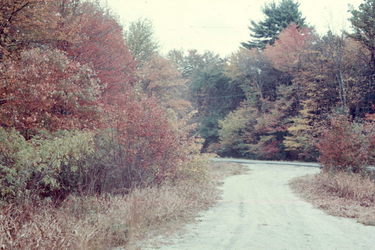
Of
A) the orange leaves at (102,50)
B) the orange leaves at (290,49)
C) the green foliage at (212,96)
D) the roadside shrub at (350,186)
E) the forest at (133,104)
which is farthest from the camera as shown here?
the green foliage at (212,96)

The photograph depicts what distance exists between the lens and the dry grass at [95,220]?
631 cm

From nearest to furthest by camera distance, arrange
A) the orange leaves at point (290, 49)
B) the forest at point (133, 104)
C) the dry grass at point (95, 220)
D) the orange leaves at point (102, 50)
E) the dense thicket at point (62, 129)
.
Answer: the dry grass at point (95, 220)
the dense thicket at point (62, 129)
the forest at point (133, 104)
the orange leaves at point (102, 50)
the orange leaves at point (290, 49)

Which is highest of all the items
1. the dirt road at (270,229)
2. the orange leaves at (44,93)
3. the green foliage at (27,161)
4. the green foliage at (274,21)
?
the green foliage at (274,21)

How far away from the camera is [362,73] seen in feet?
95.1

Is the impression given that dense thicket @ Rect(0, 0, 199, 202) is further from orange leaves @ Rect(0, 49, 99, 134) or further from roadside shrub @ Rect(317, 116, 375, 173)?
roadside shrub @ Rect(317, 116, 375, 173)

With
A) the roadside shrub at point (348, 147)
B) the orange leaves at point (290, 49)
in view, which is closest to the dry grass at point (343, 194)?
the roadside shrub at point (348, 147)

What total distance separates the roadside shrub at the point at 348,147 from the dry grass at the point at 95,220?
7350 mm

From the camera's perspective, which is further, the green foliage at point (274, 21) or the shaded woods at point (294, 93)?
the green foliage at point (274, 21)

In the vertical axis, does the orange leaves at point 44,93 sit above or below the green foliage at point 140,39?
below

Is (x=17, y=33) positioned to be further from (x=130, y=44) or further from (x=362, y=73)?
(x=362, y=73)

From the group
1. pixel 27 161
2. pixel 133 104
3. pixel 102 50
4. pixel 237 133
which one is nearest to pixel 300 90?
pixel 237 133

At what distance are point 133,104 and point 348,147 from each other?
375 inches

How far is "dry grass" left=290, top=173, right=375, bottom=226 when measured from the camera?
35.8 feet

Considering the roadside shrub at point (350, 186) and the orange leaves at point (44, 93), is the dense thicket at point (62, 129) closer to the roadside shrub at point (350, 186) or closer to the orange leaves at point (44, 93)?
the orange leaves at point (44, 93)
